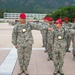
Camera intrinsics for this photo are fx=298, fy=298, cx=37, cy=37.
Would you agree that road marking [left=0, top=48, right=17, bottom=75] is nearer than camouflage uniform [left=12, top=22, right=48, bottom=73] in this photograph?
No

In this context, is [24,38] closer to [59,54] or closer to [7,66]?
[59,54]

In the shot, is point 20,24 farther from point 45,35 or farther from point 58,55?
point 45,35

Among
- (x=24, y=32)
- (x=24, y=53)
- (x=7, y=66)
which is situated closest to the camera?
(x=24, y=32)

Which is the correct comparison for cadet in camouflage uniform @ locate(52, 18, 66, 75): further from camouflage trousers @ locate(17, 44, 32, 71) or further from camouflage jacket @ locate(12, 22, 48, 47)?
camouflage trousers @ locate(17, 44, 32, 71)

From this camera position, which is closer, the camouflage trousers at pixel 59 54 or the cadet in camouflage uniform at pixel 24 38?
the cadet in camouflage uniform at pixel 24 38

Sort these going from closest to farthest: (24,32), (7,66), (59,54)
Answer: (24,32) < (59,54) < (7,66)

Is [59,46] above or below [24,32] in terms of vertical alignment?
below

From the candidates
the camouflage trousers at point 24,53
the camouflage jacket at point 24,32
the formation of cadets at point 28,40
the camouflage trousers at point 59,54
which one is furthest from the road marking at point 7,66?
the camouflage trousers at point 59,54

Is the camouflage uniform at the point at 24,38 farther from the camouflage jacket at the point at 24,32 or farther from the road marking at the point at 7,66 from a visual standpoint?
the road marking at the point at 7,66

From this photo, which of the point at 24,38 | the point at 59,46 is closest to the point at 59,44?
the point at 59,46

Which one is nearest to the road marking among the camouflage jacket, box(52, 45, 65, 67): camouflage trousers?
the camouflage jacket

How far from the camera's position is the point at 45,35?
41.9 feet

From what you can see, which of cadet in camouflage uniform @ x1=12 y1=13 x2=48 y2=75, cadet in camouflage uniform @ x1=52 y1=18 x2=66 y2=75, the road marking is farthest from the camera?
the road marking

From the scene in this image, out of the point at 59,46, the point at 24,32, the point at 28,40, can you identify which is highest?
the point at 24,32
